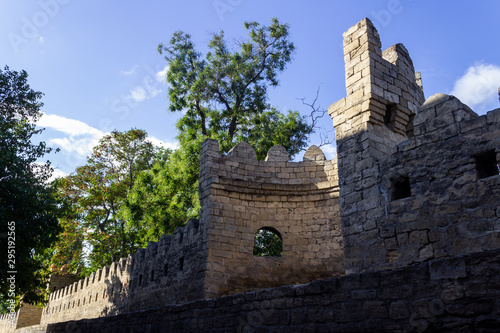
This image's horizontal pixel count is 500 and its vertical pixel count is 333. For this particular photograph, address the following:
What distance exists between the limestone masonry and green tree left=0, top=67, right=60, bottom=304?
107 inches

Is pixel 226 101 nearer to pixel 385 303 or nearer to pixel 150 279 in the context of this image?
pixel 150 279

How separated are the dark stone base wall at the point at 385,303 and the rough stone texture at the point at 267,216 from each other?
4.88 metres

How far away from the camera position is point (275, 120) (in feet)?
68.1

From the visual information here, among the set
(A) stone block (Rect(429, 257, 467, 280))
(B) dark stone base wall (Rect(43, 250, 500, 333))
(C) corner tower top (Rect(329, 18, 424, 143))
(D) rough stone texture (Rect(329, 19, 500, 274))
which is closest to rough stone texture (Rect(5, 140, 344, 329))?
(C) corner tower top (Rect(329, 18, 424, 143))

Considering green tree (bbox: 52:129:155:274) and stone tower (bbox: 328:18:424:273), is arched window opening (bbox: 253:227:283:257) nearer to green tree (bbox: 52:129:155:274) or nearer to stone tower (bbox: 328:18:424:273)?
green tree (bbox: 52:129:155:274)

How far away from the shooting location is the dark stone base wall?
268 centimetres

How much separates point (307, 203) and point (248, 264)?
2.16 meters

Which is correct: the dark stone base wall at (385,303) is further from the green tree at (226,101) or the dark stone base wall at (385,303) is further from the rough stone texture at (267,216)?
the green tree at (226,101)

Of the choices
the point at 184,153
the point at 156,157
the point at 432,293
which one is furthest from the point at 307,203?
the point at 156,157

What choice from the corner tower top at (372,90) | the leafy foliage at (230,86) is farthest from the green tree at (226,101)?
the corner tower top at (372,90)

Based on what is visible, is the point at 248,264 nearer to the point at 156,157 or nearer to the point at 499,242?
the point at 499,242

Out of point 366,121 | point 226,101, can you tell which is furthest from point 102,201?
point 366,121

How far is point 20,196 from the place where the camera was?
9961 millimetres

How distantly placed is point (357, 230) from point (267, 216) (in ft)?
14.6
